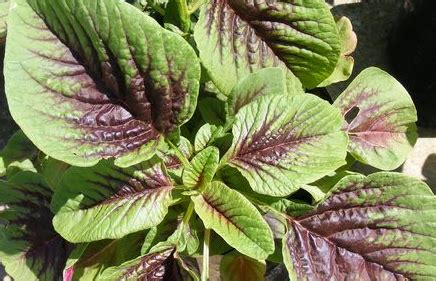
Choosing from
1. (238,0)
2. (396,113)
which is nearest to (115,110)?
(238,0)

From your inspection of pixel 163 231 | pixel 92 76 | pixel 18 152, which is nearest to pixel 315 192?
pixel 163 231

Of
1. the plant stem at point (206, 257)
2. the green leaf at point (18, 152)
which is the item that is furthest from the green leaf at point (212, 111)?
the green leaf at point (18, 152)

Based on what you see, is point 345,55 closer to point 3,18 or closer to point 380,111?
point 380,111

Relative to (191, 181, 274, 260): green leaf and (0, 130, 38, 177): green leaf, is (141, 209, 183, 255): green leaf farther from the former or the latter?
(0, 130, 38, 177): green leaf

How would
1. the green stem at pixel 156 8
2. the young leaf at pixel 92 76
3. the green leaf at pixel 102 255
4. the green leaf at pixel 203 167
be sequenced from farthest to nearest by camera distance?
1. the green stem at pixel 156 8
2. the green leaf at pixel 102 255
3. the green leaf at pixel 203 167
4. the young leaf at pixel 92 76

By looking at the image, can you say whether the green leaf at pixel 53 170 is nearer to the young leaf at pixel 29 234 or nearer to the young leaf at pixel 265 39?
the young leaf at pixel 29 234

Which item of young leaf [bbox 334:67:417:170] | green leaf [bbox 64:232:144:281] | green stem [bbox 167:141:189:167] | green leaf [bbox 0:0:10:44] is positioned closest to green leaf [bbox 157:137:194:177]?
green stem [bbox 167:141:189:167]

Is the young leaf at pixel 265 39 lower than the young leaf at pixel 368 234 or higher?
higher
